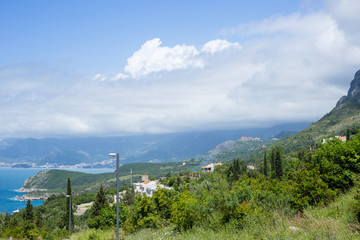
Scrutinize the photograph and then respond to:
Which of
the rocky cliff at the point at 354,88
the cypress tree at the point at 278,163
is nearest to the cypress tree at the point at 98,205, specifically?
the cypress tree at the point at 278,163

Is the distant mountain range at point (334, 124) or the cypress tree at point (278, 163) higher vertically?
the distant mountain range at point (334, 124)

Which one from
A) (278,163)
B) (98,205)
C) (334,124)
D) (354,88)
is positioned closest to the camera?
(98,205)

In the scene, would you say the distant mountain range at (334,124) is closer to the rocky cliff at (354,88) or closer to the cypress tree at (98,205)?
the rocky cliff at (354,88)

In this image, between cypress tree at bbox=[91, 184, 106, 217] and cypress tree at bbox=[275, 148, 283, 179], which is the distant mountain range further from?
cypress tree at bbox=[91, 184, 106, 217]

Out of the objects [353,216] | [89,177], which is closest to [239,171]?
[353,216]

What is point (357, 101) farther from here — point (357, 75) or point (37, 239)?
point (37, 239)

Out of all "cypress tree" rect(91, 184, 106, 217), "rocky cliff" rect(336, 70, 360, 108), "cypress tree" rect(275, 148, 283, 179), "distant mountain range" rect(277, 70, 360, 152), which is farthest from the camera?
"rocky cliff" rect(336, 70, 360, 108)

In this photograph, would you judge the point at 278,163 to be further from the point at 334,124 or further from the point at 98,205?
the point at 334,124

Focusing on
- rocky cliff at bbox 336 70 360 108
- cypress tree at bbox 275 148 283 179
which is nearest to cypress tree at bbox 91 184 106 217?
cypress tree at bbox 275 148 283 179

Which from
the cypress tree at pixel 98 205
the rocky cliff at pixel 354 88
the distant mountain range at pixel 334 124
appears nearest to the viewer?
the cypress tree at pixel 98 205

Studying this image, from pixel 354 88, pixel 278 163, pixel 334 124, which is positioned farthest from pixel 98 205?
pixel 354 88

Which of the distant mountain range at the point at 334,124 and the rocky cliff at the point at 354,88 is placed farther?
the rocky cliff at the point at 354,88

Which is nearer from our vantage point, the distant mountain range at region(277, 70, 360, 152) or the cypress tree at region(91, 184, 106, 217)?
the cypress tree at region(91, 184, 106, 217)

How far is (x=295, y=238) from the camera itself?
5.33 m
